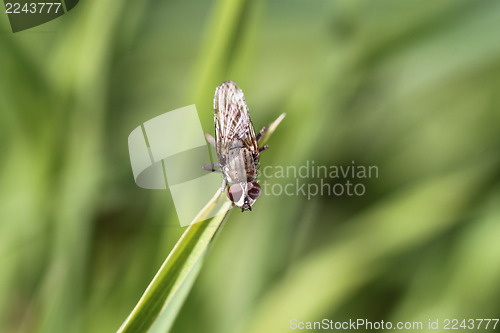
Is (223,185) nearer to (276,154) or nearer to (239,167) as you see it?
(239,167)

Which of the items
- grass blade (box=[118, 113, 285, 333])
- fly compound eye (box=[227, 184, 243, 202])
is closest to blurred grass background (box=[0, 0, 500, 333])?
fly compound eye (box=[227, 184, 243, 202])

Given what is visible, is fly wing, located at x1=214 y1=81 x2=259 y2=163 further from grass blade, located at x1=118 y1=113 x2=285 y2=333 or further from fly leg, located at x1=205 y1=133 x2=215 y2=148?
grass blade, located at x1=118 y1=113 x2=285 y2=333

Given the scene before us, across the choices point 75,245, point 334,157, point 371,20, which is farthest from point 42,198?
point 371,20

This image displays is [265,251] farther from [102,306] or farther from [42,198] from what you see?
[42,198]

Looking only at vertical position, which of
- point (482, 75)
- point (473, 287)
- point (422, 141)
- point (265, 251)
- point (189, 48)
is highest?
point (189, 48)

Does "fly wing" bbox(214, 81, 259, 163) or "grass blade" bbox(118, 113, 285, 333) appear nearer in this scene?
"grass blade" bbox(118, 113, 285, 333)

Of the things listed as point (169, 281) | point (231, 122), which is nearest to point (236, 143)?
point (231, 122)

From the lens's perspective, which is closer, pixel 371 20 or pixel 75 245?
pixel 75 245

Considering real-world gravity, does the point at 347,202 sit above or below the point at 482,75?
below

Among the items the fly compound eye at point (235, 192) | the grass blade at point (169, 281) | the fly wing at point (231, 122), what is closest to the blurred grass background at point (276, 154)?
the fly wing at point (231, 122)
